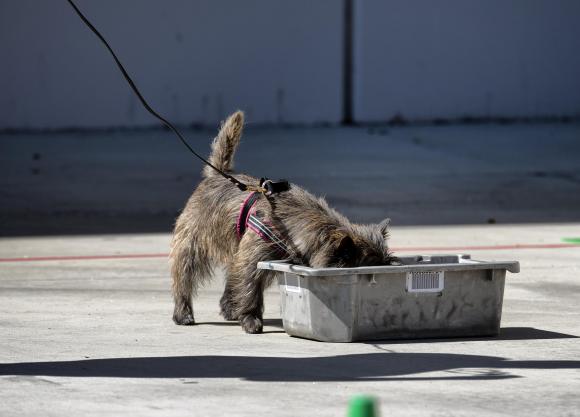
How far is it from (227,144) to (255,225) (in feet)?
3.21

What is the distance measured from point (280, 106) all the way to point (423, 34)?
2619mm

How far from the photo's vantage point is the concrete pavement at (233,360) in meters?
5.92

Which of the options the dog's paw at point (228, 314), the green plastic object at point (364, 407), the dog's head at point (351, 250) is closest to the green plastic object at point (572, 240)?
the dog's paw at point (228, 314)

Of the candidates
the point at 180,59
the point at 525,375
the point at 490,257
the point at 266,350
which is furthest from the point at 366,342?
the point at 180,59

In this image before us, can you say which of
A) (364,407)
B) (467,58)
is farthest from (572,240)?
(467,58)

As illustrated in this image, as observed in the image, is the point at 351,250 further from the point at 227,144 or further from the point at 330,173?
the point at 330,173

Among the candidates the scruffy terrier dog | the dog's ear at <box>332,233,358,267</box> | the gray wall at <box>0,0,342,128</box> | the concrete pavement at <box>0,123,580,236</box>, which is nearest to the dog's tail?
the scruffy terrier dog

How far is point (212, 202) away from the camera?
807cm

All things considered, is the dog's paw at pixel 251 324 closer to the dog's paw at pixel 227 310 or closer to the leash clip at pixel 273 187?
the dog's paw at pixel 227 310

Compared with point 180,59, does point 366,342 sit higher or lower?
lower

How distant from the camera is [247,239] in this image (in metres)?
7.64

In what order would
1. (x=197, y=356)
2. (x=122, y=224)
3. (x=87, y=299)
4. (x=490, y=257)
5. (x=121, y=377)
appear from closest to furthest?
(x=121, y=377)
(x=197, y=356)
(x=87, y=299)
(x=490, y=257)
(x=122, y=224)

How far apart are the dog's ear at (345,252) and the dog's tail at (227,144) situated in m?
1.37

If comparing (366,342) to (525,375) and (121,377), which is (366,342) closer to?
(525,375)
